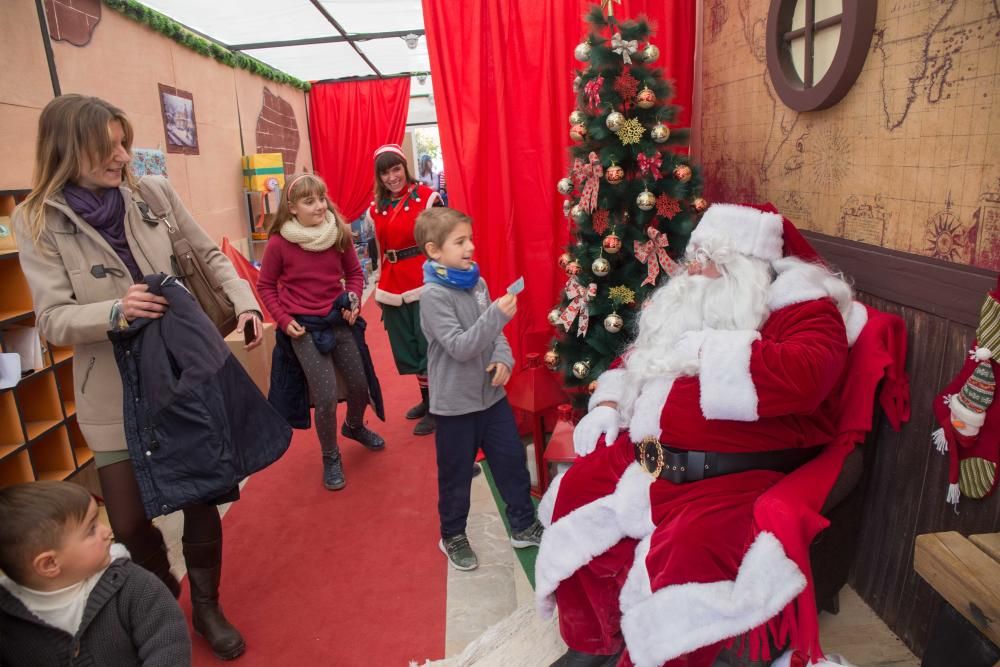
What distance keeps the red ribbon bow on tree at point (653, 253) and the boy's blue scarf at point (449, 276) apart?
798mm

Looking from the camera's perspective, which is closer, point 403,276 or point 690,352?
point 690,352

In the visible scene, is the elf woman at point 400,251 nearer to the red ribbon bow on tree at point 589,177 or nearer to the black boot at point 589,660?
the red ribbon bow on tree at point 589,177

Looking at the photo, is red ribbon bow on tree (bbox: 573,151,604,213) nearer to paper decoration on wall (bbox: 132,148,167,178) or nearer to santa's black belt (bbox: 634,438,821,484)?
santa's black belt (bbox: 634,438,821,484)

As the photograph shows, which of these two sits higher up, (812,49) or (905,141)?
(812,49)

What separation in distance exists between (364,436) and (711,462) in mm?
2470

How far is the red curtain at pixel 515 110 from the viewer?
3436 mm

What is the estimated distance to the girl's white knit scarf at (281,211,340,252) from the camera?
314cm

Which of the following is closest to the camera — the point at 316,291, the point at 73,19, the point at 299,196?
the point at 299,196

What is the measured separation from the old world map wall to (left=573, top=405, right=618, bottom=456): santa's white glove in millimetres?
1031

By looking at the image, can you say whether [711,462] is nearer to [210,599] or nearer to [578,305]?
[578,305]

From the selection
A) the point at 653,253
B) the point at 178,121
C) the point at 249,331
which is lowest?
the point at 249,331

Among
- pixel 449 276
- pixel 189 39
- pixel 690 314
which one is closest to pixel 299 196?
pixel 449 276

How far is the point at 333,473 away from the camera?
135 inches

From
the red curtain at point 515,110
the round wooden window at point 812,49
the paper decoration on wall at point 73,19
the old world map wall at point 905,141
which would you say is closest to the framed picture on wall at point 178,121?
the paper decoration on wall at point 73,19
